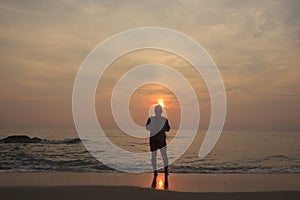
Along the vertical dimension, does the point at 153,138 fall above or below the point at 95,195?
above

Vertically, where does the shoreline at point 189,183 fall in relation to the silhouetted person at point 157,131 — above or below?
below

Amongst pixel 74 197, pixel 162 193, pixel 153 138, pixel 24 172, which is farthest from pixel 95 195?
pixel 24 172

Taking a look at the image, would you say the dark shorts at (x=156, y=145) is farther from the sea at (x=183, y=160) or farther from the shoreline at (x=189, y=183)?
the sea at (x=183, y=160)

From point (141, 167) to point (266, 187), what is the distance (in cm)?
665

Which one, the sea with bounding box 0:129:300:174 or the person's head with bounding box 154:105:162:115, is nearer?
the person's head with bounding box 154:105:162:115

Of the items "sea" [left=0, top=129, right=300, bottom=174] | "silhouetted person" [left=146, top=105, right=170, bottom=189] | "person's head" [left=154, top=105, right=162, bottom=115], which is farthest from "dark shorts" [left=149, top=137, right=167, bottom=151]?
"sea" [left=0, top=129, right=300, bottom=174]

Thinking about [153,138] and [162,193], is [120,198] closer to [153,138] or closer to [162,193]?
[162,193]

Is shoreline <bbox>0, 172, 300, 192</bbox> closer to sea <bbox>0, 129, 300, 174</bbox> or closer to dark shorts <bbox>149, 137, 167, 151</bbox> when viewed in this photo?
dark shorts <bbox>149, 137, 167, 151</bbox>

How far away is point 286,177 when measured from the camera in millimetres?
12266

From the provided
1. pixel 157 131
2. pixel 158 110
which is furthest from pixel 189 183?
pixel 158 110

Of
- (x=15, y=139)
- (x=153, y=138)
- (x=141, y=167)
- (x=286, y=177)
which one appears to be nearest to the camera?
(x=153, y=138)

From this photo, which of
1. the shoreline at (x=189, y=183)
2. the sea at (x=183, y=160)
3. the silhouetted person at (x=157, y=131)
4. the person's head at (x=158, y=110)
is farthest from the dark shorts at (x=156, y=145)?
the sea at (x=183, y=160)

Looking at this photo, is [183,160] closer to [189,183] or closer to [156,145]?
[189,183]

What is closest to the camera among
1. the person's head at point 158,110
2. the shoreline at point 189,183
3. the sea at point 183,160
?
the shoreline at point 189,183
